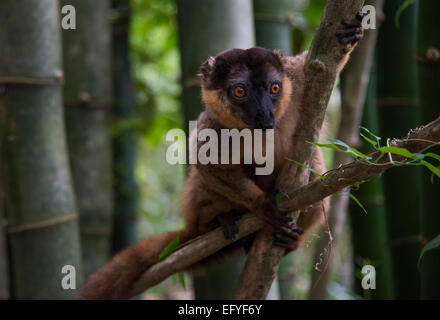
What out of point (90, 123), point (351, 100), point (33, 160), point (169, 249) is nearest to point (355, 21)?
point (351, 100)

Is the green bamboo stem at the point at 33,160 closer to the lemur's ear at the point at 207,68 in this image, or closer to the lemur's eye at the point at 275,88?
the lemur's ear at the point at 207,68

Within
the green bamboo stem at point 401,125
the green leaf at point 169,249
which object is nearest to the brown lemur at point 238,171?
the green leaf at point 169,249

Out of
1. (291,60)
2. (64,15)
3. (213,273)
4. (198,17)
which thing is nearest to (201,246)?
(213,273)

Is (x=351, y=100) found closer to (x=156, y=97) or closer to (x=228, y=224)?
(x=228, y=224)

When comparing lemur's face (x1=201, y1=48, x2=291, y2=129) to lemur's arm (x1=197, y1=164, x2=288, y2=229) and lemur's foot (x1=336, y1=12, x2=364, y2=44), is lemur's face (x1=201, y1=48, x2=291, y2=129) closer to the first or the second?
lemur's arm (x1=197, y1=164, x2=288, y2=229)

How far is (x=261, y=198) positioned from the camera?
3291mm

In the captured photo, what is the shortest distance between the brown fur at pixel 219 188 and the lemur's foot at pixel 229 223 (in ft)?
0.17

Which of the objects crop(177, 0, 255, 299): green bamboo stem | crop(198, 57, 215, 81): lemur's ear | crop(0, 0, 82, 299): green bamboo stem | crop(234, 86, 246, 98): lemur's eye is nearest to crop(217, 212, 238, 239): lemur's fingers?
crop(177, 0, 255, 299): green bamboo stem

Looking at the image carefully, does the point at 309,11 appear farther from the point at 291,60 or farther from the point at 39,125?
the point at 39,125

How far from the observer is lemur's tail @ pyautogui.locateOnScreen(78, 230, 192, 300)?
12.2 ft

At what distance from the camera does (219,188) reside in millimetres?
3539

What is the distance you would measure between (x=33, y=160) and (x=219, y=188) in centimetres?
144

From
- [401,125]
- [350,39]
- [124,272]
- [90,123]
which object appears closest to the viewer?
[350,39]

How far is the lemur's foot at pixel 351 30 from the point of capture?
2551mm
